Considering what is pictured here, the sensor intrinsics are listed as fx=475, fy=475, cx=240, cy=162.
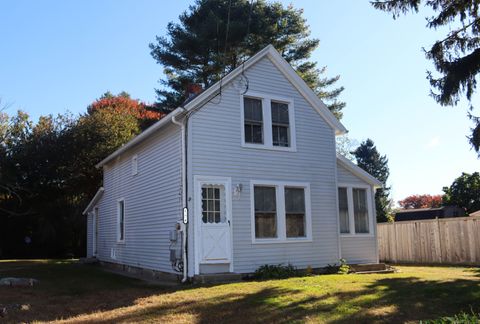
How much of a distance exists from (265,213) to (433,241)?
9020 mm

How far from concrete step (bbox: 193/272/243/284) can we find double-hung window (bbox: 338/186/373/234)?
502 centimetres

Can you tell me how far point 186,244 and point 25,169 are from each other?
17915mm

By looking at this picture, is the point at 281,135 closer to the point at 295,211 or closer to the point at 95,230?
the point at 295,211

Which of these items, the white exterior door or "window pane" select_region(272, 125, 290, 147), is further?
"window pane" select_region(272, 125, 290, 147)

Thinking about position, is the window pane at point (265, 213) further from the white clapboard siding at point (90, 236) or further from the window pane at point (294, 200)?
the white clapboard siding at point (90, 236)

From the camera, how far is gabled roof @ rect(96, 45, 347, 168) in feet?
42.2

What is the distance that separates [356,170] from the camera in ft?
53.3

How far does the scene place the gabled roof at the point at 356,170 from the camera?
16.1m

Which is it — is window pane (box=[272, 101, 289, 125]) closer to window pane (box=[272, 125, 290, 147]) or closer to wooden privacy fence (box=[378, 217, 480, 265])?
window pane (box=[272, 125, 290, 147])

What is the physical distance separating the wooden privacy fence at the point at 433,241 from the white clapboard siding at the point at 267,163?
248 inches

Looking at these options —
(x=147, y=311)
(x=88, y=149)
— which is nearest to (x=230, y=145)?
(x=147, y=311)

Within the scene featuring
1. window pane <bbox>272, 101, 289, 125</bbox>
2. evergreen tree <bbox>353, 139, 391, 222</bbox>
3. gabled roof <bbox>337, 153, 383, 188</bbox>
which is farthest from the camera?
evergreen tree <bbox>353, 139, 391, 222</bbox>

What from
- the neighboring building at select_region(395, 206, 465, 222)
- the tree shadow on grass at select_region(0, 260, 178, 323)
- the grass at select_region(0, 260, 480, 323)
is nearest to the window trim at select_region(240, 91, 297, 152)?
the grass at select_region(0, 260, 480, 323)

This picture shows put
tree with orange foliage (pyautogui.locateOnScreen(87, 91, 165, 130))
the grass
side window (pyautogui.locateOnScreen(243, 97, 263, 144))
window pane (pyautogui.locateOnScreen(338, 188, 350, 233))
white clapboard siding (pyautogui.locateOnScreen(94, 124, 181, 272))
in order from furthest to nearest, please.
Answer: tree with orange foliage (pyautogui.locateOnScreen(87, 91, 165, 130)), window pane (pyautogui.locateOnScreen(338, 188, 350, 233)), side window (pyautogui.locateOnScreen(243, 97, 263, 144)), white clapboard siding (pyautogui.locateOnScreen(94, 124, 181, 272)), the grass
